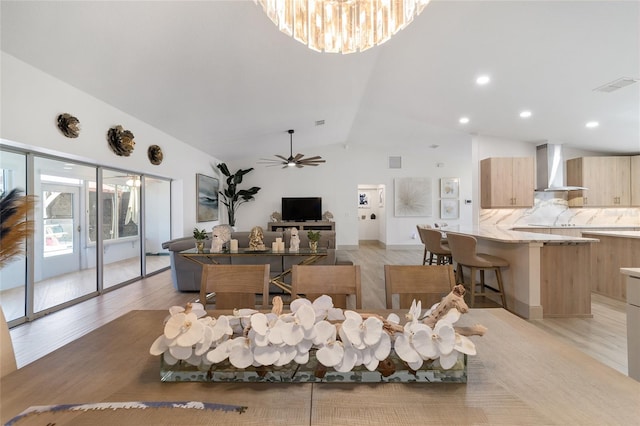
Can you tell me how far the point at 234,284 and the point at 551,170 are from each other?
680 centimetres

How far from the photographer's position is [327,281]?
1473 mm

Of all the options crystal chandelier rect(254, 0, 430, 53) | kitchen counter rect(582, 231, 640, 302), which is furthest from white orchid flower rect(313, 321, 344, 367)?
kitchen counter rect(582, 231, 640, 302)

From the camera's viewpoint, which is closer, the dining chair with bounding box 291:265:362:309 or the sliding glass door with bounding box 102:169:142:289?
the dining chair with bounding box 291:265:362:309

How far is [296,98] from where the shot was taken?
450 centimetres

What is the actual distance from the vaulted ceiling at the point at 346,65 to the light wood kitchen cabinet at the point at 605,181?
1.20ft

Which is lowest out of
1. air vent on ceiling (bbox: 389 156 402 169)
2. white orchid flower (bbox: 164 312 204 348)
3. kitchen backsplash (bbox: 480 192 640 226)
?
white orchid flower (bbox: 164 312 204 348)

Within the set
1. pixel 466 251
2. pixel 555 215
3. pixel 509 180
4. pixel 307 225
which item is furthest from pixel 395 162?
pixel 466 251

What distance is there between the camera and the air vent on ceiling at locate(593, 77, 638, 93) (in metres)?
3.37

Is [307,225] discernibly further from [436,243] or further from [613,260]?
[613,260]

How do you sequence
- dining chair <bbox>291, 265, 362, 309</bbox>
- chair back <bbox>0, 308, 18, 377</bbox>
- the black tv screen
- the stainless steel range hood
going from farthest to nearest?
the black tv screen < the stainless steel range hood < dining chair <bbox>291, 265, 362, 309</bbox> < chair back <bbox>0, 308, 18, 377</bbox>

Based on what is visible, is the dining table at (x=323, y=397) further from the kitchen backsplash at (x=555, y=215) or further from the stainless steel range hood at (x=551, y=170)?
the stainless steel range hood at (x=551, y=170)

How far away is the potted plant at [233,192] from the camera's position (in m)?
8.06

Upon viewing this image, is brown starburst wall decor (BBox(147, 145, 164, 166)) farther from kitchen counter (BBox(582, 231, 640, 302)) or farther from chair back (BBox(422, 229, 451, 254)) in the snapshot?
Result: kitchen counter (BBox(582, 231, 640, 302))

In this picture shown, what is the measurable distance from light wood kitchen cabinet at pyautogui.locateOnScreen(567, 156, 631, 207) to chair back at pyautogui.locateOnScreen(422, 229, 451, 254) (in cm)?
396
